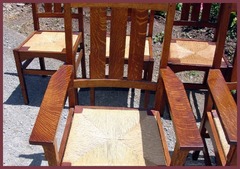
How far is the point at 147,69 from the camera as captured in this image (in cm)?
263

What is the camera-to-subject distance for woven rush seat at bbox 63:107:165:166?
5.08 feet

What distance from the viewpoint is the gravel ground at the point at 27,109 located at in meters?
2.34

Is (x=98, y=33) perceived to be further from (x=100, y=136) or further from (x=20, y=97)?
(x=20, y=97)

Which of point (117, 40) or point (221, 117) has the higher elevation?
point (117, 40)

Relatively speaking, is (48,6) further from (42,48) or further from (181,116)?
(181,116)

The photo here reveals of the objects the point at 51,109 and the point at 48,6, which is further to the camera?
the point at 48,6

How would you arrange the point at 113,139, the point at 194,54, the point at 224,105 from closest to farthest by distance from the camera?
1. the point at 224,105
2. the point at 113,139
3. the point at 194,54

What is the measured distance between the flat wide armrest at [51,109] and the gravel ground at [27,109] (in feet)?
2.95

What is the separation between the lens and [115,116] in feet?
5.97

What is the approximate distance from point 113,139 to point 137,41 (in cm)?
58

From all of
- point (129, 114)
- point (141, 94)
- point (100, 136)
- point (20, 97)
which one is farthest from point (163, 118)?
point (20, 97)

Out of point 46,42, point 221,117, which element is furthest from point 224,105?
point 46,42

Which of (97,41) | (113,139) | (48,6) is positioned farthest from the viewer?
(48,6)

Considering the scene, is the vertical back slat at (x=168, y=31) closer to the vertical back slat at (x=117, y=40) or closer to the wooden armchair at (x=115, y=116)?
the wooden armchair at (x=115, y=116)
